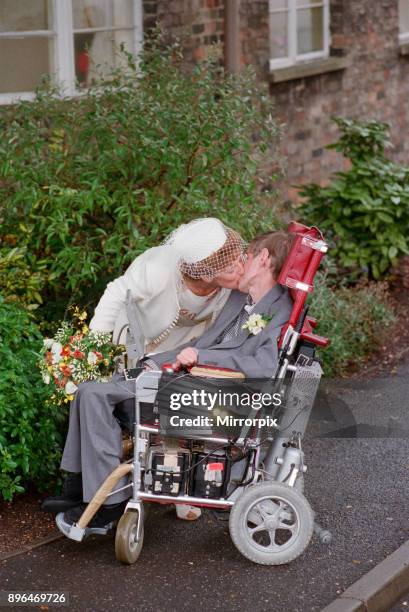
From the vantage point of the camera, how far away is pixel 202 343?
211 inches

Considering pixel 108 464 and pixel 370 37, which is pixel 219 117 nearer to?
pixel 108 464

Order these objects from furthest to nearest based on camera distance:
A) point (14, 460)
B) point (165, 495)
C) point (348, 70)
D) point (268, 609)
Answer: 1. point (348, 70)
2. point (14, 460)
3. point (165, 495)
4. point (268, 609)

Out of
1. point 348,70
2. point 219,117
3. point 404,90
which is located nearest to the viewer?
point 219,117

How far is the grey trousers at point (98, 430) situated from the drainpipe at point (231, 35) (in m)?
5.18

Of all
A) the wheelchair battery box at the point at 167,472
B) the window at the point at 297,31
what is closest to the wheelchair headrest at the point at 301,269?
the wheelchair battery box at the point at 167,472

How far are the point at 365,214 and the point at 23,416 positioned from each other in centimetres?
528

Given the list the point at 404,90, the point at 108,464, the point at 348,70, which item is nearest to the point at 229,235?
the point at 108,464

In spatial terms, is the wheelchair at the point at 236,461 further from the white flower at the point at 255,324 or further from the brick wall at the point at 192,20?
the brick wall at the point at 192,20

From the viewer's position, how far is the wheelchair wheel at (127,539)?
16.0 feet

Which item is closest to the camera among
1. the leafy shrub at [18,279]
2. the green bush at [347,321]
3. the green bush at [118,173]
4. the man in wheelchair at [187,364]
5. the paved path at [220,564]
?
the paved path at [220,564]

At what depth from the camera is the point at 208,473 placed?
4.95 metres

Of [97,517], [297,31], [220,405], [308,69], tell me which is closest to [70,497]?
[97,517]

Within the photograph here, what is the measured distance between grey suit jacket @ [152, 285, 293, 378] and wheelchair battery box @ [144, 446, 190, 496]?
1.39 ft

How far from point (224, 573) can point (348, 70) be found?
8730 mm
